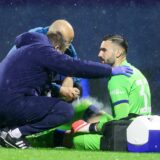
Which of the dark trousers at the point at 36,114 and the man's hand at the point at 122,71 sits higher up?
the man's hand at the point at 122,71

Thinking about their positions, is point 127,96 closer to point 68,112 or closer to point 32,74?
point 68,112

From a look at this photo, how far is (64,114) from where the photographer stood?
8.24m

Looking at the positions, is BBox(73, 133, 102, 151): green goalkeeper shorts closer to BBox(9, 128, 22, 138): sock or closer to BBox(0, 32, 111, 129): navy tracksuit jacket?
BBox(0, 32, 111, 129): navy tracksuit jacket

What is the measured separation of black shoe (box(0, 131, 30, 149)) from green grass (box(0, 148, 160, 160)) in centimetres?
17

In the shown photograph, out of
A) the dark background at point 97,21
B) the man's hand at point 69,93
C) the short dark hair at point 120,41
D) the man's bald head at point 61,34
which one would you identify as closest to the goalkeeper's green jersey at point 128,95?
the short dark hair at point 120,41

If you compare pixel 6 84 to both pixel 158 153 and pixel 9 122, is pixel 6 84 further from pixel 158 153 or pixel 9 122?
pixel 158 153

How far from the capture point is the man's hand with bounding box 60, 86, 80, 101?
852 cm

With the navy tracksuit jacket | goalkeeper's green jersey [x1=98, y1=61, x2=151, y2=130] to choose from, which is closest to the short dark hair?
goalkeeper's green jersey [x1=98, y1=61, x2=151, y2=130]

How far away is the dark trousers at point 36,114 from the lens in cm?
820

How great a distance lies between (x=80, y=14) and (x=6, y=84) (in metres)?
2.35

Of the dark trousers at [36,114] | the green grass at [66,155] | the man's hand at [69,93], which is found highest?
the man's hand at [69,93]

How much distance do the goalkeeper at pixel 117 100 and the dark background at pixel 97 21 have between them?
54.4 inches

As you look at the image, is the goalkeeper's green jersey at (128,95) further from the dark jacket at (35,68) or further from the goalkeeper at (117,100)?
the dark jacket at (35,68)

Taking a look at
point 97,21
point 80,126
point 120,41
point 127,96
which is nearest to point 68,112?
point 80,126
